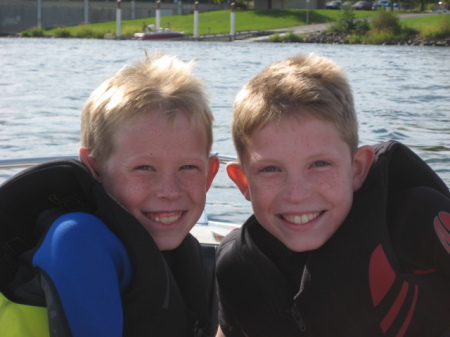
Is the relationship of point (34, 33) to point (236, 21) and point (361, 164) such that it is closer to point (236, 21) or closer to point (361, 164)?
point (236, 21)

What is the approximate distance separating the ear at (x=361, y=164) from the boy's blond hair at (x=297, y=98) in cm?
3

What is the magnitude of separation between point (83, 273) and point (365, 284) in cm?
62

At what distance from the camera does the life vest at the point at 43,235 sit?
1606 mm

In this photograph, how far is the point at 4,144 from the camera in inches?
264

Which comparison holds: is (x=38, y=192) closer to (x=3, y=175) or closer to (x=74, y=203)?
(x=74, y=203)

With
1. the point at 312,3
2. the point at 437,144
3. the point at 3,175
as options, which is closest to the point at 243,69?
the point at 437,144

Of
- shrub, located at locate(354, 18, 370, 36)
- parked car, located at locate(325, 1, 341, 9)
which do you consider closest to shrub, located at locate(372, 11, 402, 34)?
shrub, located at locate(354, 18, 370, 36)

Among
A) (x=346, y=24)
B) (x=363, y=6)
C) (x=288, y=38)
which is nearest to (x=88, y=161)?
(x=288, y=38)

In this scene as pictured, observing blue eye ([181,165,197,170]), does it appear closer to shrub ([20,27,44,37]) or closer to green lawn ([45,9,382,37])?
green lawn ([45,9,382,37])

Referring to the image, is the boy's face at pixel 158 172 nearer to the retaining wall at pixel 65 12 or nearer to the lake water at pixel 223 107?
the lake water at pixel 223 107

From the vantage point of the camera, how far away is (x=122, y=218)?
1.67m

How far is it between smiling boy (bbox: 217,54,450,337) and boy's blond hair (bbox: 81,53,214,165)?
0.11 meters

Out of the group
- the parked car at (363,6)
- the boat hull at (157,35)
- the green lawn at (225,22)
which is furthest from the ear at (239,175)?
the parked car at (363,6)

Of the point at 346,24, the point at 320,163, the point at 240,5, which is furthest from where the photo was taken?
the point at 240,5
